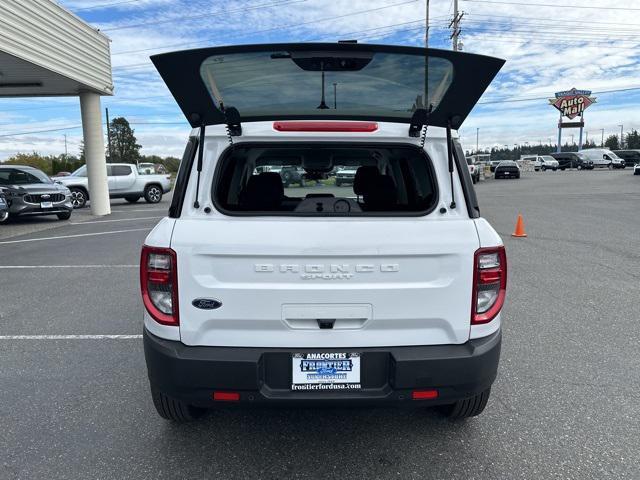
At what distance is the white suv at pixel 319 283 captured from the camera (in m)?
2.30

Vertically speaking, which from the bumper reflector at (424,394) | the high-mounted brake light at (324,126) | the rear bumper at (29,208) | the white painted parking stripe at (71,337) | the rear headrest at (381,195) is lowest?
the white painted parking stripe at (71,337)

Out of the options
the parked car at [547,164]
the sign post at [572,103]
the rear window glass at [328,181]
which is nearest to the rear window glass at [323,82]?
the rear window glass at [328,181]

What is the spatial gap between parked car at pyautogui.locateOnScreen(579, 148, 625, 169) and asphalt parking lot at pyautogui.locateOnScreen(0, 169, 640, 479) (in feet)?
178

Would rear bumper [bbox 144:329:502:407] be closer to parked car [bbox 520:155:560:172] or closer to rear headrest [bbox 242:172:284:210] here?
rear headrest [bbox 242:172:284:210]

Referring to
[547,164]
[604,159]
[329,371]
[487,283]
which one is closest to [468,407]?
[487,283]

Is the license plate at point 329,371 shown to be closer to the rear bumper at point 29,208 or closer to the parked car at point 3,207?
the parked car at point 3,207

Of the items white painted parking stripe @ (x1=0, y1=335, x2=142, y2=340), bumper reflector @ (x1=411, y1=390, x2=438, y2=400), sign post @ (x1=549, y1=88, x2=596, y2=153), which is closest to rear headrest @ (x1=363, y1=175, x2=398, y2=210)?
bumper reflector @ (x1=411, y1=390, x2=438, y2=400)

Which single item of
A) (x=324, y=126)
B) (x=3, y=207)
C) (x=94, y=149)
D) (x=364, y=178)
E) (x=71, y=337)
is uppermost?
(x=324, y=126)

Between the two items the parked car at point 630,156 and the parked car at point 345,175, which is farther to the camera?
the parked car at point 630,156

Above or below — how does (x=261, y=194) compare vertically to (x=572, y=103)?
below

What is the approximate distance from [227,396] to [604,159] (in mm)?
59924

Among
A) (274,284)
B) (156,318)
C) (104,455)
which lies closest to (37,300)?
(104,455)

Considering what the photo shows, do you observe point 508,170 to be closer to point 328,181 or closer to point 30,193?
point 30,193

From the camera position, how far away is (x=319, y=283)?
2312 millimetres
